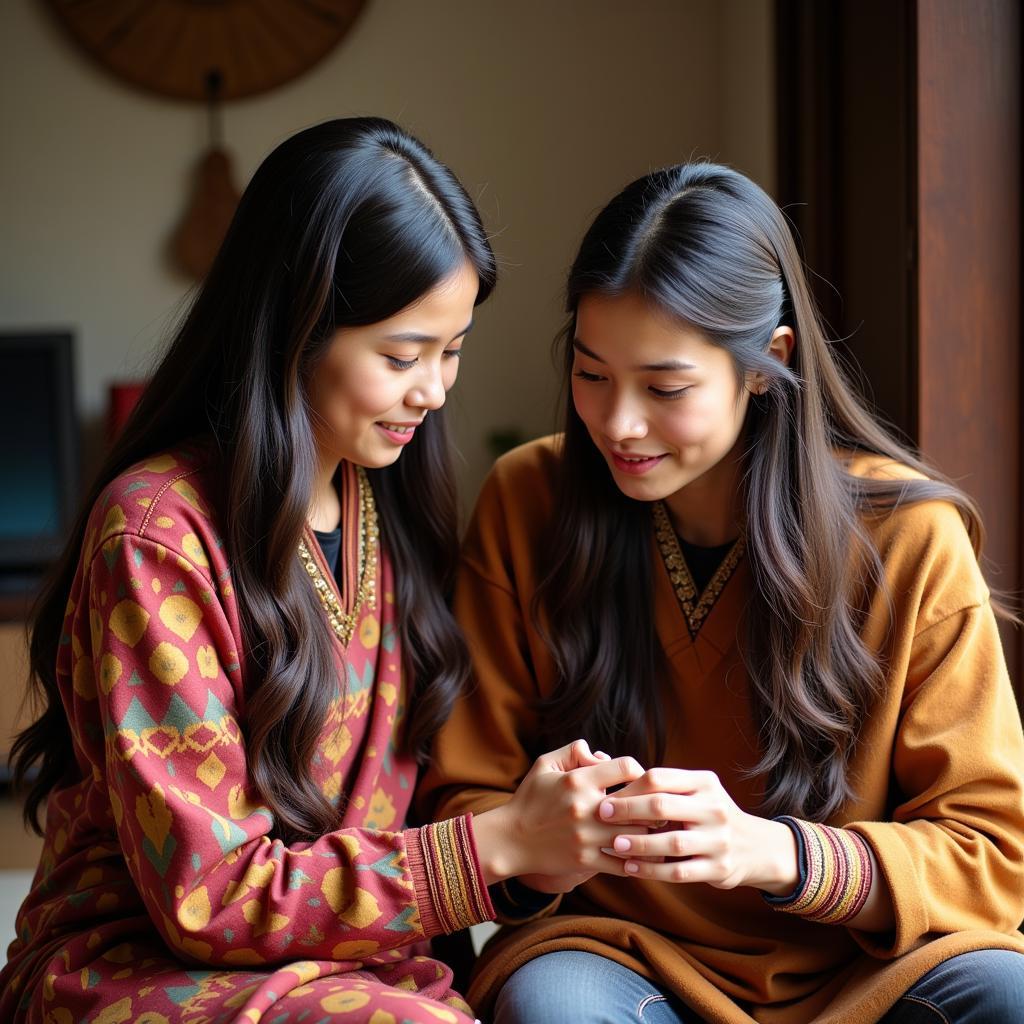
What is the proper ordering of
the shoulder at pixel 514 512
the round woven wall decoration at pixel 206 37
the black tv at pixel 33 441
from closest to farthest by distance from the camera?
the shoulder at pixel 514 512, the black tv at pixel 33 441, the round woven wall decoration at pixel 206 37

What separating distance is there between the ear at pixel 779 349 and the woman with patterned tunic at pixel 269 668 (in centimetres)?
34

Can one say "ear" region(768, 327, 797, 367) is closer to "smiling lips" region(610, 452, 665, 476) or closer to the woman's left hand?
"smiling lips" region(610, 452, 665, 476)

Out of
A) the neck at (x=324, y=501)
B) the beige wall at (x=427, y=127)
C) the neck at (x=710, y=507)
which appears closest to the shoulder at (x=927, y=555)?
the neck at (x=710, y=507)

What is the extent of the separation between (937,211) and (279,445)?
1.17 meters

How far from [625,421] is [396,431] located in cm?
26

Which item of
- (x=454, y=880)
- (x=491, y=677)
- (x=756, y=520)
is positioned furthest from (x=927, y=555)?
(x=454, y=880)

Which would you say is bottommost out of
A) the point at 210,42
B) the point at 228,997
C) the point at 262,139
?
the point at 228,997

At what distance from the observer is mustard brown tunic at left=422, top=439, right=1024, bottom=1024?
134 cm

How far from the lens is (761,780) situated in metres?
1.48

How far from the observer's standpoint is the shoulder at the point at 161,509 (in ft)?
4.21

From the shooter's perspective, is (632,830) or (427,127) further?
(427,127)

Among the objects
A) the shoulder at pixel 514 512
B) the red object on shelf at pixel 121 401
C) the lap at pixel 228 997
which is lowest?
the lap at pixel 228 997

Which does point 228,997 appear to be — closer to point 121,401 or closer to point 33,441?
point 121,401

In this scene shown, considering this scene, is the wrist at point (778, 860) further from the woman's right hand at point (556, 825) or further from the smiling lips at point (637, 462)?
the smiling lips at point (637, 462)
